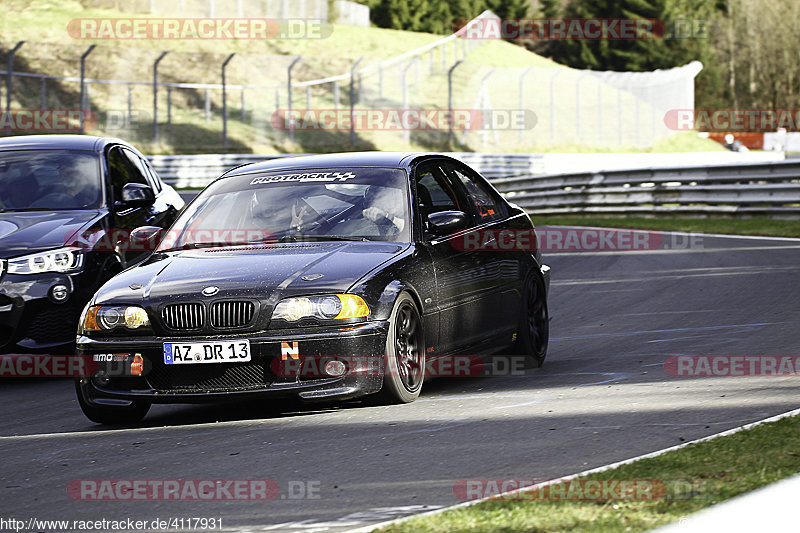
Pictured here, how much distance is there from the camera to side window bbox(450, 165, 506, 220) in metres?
8.20

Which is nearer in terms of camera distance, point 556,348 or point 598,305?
point 556,348

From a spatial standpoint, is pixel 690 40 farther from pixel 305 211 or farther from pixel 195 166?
pixel 305 211

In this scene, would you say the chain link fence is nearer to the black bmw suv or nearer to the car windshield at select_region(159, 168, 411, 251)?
the black bmw suv

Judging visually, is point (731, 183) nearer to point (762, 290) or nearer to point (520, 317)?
point (762, 290)

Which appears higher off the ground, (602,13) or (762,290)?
(602,13)

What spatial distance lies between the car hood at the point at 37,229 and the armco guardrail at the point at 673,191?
587 inches

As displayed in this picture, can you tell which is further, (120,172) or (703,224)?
(703,224)

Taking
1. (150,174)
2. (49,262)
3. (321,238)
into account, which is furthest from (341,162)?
(150,174)

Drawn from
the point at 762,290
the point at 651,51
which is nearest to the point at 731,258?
the point at 762,290

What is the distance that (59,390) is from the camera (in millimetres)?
8398

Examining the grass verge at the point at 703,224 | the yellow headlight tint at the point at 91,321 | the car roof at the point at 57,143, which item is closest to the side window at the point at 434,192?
the yellow headlight tint at the point at 91,321

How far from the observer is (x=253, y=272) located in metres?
6.50

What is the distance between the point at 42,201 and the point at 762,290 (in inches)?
264

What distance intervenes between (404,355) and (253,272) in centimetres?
94
